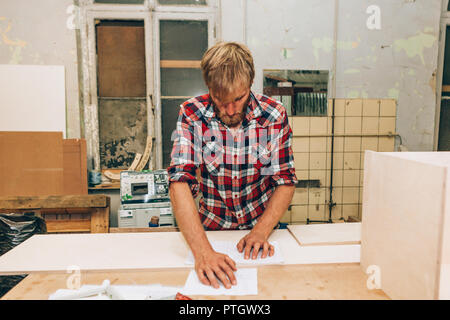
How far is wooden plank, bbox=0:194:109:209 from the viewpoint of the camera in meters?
2.52

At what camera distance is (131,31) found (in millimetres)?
3135

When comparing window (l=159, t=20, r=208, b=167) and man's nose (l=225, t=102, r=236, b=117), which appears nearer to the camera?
man's nose (l=225, t=102, r=236, b=117)

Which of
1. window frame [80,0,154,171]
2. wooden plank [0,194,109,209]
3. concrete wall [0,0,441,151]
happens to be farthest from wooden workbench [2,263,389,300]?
concrete wall [0,0,441,151]

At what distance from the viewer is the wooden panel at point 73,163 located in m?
2.91

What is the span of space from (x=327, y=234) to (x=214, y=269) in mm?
577

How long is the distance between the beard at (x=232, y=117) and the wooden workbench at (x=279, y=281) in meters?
0.63

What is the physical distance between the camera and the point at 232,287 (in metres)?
0.85

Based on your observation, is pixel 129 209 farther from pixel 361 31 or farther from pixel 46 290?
pixel 361 31

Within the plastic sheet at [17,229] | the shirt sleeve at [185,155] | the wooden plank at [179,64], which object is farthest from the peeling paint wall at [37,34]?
the shirt sleeve at [185,155]

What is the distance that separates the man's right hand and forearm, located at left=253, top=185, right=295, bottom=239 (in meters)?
0.27

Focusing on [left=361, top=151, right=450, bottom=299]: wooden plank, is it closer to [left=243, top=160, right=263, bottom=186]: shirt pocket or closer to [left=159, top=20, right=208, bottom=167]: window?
[left=243, top=160, right=263, bottom=186]: shirt pocket

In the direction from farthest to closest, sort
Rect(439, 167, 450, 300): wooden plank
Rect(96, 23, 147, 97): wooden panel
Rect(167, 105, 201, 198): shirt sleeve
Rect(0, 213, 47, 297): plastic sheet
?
1. Rect(96, 23, 147, 97): wooden panel
2. Rect(0, 213, 47, 297): plastic sheet
3. Rect(167, 105, 201, 198): shirt sleeve
4. Rect(439, 167, 450, 300): wooden plank

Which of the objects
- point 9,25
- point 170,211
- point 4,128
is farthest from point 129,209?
point 9,25
